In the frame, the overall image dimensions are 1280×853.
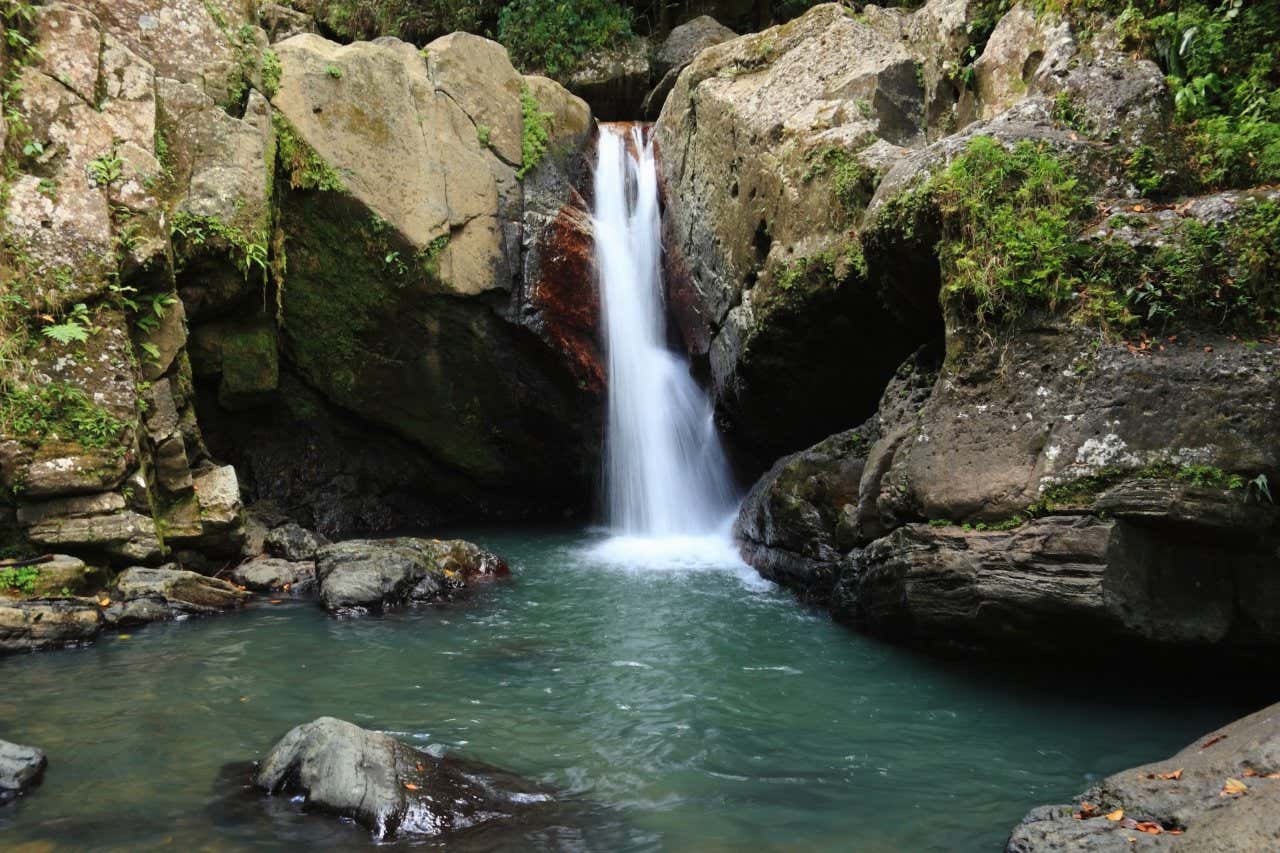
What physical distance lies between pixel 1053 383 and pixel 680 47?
13.5m

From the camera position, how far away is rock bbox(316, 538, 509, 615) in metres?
8.60

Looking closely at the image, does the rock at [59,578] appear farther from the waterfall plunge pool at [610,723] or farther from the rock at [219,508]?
the rock at [219,508]

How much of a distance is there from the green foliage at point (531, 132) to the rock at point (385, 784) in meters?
10.5

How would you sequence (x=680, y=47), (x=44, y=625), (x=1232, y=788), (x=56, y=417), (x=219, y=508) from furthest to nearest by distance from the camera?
(x=680, y=47), (x=219, y=508), (x=56, y=417), (x=44, y=625), (x=1232, y=788)

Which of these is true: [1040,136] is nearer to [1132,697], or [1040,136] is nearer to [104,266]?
[1132,697]

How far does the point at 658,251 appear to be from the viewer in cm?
1416

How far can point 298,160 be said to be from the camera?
11430 millimetres

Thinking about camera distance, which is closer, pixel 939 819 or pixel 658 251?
pixel 939 819

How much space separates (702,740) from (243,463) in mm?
10205

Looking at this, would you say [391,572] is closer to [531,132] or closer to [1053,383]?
[1053,383]

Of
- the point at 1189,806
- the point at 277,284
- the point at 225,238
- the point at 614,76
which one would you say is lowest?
the point at 1189,806

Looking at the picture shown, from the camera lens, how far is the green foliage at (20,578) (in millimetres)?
7262

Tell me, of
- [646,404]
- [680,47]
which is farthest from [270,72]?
[680,47]

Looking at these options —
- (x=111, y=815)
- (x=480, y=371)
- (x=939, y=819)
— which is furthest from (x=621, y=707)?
(x=480, y=371)
